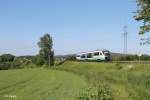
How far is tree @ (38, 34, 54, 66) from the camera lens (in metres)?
154

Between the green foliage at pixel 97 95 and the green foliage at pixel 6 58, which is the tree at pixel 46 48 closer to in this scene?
the green foliage at pixel 6 58

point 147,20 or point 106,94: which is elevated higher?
point 147,20

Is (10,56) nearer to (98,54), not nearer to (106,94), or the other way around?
(98,54)

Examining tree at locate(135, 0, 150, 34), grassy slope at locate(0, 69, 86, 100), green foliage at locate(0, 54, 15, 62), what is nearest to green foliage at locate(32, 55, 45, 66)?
green foliage at locate(0, 54, 15, 62)

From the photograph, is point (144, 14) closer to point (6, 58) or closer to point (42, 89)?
point (42, 89)

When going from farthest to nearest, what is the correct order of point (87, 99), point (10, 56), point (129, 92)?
point (10, 56) → point (129, 92) → point (87, 99)

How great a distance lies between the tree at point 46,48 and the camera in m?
154

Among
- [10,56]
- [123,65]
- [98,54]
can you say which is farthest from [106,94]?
[10,56]

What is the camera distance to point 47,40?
16025cm

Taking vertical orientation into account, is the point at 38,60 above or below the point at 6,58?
below

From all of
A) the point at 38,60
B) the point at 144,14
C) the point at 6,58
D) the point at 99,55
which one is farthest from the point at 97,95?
the point at 6,58

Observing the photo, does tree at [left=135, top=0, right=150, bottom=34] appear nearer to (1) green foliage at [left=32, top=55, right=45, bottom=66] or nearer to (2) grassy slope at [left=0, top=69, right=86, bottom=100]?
(2) grassy slope at [left=0, top=69, right=86, bottom=100]

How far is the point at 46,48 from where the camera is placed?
158m

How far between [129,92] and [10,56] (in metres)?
159
